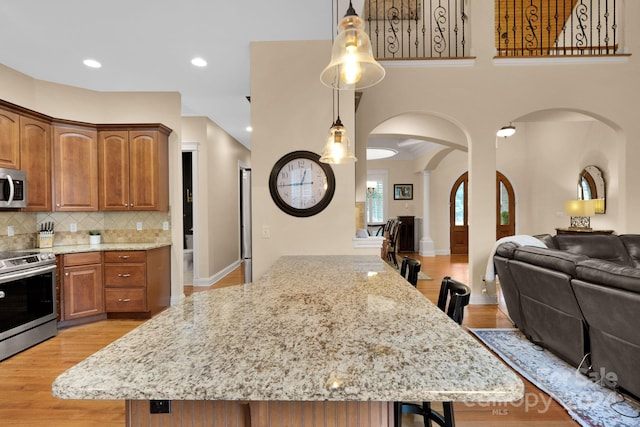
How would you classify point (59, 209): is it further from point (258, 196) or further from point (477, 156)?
point (477, 156)

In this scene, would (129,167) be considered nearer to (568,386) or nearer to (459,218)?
(568,386)

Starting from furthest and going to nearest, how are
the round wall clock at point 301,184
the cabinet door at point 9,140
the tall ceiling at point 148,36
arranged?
the cabinet door at point 9,140, the round wall clock at point 301,184, the tall ceiling at point 148,36

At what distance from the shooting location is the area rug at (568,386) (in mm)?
1964

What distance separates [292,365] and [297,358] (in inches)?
1.5

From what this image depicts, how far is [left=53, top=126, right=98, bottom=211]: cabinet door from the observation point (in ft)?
12.5

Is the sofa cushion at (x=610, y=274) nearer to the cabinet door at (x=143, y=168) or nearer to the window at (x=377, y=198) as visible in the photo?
the cabinet door at (x=143, y=168)

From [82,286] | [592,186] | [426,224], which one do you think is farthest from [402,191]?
[82,286]

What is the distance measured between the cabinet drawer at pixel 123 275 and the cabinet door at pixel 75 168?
83 centimetres

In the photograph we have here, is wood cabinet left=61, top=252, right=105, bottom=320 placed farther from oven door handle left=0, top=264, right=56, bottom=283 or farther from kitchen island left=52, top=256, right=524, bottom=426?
kitchen island left=52, top=256, right=524, bottom=426

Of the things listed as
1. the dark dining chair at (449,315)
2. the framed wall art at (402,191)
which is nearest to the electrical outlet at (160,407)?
the dark dining chair at (449,315)

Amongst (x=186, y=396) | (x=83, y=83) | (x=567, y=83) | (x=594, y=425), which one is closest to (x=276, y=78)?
(x=83, y=83)

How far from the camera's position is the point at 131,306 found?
3.90 metres

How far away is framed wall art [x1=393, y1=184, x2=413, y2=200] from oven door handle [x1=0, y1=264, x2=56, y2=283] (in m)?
8.34

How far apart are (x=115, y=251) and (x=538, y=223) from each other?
8520mm
